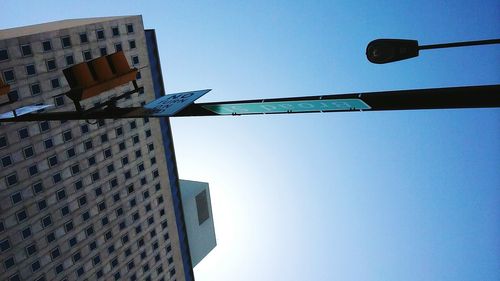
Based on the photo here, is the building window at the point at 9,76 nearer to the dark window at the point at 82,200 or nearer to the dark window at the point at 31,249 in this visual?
the dark window at the point at 82,200

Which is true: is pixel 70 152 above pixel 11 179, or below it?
above

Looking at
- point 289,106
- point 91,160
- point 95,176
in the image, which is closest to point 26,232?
point 95,176

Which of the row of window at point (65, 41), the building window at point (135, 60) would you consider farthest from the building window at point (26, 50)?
the building window at point (135, 60)

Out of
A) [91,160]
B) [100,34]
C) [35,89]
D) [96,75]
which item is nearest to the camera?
[96,75]

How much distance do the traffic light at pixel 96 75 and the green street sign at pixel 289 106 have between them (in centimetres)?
314

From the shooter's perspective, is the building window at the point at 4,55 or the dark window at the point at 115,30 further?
the dark window at the point at 115,30

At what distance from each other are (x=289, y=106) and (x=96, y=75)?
4.92m

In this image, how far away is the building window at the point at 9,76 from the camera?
39562 mm

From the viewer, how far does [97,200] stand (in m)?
49.4

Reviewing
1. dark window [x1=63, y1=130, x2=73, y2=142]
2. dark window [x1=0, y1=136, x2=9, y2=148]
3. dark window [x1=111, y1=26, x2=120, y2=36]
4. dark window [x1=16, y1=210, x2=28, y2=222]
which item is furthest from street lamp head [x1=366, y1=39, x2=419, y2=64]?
dark window [x1=111, y1=26, x2=120, y2=36]

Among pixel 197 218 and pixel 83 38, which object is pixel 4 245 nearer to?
pixel 83 38

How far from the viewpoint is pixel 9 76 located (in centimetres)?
3997

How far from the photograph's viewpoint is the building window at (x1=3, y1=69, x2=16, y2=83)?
39.6 m

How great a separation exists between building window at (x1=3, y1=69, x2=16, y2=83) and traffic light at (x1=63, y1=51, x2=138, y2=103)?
119 ft
